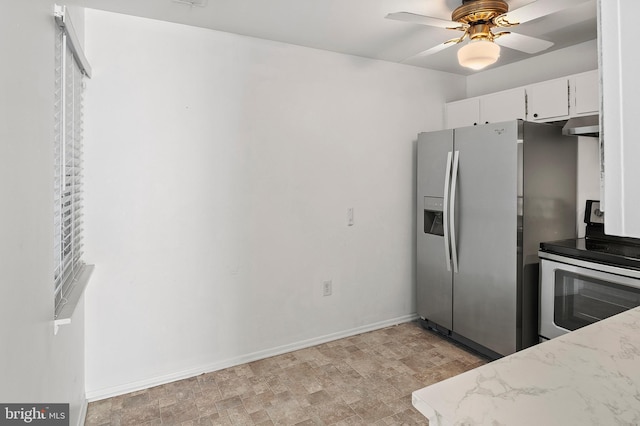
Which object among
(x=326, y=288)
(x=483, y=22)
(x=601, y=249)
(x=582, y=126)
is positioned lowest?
(x=326, y=288)

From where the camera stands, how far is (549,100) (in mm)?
2779

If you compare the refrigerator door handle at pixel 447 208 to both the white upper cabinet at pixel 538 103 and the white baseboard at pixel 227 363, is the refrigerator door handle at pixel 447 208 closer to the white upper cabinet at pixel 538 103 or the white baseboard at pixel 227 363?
the white upper cabinet at pixel 538 103

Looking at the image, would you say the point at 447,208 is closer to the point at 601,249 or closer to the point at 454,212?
the point at 454,212

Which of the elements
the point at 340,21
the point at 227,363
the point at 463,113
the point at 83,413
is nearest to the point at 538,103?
the point at 463,113

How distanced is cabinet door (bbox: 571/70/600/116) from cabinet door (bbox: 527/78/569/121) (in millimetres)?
59

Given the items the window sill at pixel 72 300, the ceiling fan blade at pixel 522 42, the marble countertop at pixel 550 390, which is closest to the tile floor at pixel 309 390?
the window sill at pixel 72 300

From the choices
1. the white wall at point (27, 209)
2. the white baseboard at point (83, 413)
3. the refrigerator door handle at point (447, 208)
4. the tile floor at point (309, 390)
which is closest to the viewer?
the white wall at point (27, 209)

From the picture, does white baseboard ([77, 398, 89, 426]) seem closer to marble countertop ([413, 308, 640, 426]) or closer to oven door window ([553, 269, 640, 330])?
marble countertop ([413, 308, 640, 426])

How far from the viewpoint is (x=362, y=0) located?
6.81ft

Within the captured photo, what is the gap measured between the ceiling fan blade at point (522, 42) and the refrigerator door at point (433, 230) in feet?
Result: 2.85

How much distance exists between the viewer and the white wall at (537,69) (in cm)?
280

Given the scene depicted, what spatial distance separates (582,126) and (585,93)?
12.2 inches

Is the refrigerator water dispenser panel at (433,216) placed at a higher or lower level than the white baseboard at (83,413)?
higher

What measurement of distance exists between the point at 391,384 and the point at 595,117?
224 centimetres
